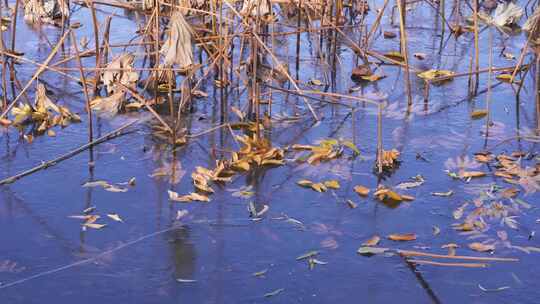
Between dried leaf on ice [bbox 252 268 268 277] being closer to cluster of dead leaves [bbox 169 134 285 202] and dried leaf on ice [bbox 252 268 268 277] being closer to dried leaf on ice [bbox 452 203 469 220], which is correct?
cluster of dead leaves [bbox 169 134 285 202]

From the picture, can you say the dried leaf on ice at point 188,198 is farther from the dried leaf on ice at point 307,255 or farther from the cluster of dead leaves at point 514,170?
the cluster of dead leaves at point 514,170

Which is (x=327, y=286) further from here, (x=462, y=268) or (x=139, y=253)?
(x=139, y=253)

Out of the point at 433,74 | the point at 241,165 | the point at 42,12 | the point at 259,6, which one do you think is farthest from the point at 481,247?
the point at 42,12

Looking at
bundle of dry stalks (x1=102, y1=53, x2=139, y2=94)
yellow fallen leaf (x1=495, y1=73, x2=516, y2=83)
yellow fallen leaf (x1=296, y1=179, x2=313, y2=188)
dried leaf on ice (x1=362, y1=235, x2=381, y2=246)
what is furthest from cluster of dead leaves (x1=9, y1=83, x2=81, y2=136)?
yellow fallen leaf (x1=495, y1=73, x2=516, y2=83)

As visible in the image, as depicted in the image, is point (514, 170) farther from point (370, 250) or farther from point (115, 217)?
point (115, 217)

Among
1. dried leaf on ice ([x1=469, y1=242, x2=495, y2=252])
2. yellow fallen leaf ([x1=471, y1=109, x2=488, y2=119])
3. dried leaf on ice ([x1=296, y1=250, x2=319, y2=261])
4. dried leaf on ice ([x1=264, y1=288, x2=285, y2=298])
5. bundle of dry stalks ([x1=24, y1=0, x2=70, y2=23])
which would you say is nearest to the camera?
dried leaf on ice ([x1=264, y1=288, x2=285, y2=298])

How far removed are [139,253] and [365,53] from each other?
8.17ft

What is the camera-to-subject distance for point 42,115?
4.04 metres

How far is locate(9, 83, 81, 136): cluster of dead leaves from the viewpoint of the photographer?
4.00 metres

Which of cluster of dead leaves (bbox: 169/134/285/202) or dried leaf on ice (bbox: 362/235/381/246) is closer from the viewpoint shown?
dried leaf on ice (bbox: 362/235/381/246)

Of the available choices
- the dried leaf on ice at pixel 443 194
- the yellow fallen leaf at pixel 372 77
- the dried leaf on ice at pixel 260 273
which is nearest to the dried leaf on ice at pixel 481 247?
the dried leaf on ice at pixel 443 194

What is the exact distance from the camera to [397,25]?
236 inches

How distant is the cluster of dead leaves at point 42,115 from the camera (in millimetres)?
3998

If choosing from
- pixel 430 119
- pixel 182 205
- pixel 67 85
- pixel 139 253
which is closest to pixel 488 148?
pixel 430 119
